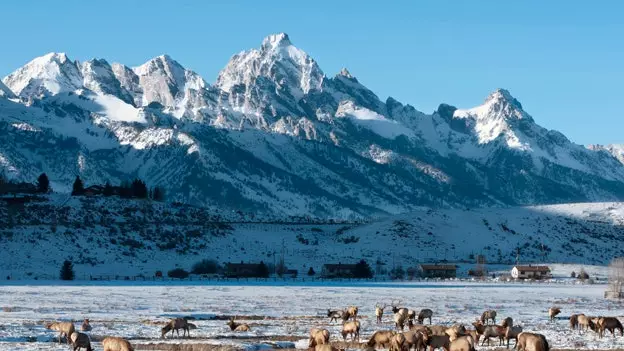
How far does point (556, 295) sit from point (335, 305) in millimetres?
39169

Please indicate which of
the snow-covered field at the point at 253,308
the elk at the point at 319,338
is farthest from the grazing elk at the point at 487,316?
the elk at the point at 319,338

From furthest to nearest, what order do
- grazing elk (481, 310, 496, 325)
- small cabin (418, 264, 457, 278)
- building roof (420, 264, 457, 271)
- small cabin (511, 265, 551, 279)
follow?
building roof (420, 264, 457, 271) → small cabin (511, 265, 551, 279) → small cabin (418, 264, 457, 278) → grazing elk (481, 310, 496, 325)

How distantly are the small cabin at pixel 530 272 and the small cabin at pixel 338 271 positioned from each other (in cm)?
2870

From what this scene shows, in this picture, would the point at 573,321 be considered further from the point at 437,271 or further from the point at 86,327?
the point at 437,271

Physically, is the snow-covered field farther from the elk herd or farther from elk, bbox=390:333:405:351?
elk, bbox=390:333:405:351

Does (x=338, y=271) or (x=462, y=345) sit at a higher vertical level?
(x=338, y=271)

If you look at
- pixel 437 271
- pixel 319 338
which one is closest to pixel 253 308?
pixel 319 338

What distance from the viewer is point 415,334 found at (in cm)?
5478

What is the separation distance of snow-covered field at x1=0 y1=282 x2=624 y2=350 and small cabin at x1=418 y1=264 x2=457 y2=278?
4594 centimetres

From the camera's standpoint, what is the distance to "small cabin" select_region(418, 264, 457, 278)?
603 ft

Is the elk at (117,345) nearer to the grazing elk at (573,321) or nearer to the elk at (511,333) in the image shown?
the elk at (511,333)

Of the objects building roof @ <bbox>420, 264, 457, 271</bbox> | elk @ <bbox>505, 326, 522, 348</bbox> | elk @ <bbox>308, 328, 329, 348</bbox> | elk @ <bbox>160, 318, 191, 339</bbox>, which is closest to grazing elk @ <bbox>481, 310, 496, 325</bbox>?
elk @ <bbox>505, 326, 522, 348</bbox>

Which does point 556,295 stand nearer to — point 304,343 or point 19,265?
point 304,343

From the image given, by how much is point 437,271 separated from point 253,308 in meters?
99.2
